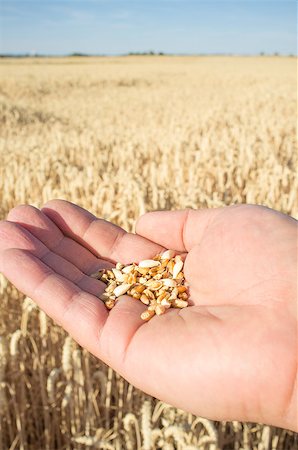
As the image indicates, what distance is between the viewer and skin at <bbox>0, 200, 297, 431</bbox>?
1428 millimetres

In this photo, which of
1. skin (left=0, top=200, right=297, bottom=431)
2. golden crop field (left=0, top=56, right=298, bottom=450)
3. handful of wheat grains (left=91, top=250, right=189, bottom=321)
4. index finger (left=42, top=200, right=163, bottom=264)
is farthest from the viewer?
index finger (left=42, top=200, right=163, bottom=264)

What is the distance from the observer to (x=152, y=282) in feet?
6.93

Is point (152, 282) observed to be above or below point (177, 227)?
below

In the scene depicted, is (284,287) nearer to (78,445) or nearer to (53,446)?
(78,445)

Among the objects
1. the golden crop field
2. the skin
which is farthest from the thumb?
the golden crop field

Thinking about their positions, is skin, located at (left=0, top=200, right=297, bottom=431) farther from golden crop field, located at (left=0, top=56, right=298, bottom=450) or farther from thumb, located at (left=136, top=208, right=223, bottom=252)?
golden crop field, located at (left=0, top=56, right=298, bottom=450)

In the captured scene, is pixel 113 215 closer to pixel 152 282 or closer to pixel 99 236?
pixel 99 236

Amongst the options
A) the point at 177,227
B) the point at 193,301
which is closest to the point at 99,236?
the point at 177,227

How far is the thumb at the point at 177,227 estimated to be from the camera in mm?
2174

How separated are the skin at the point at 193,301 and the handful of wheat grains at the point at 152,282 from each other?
0.15 ft

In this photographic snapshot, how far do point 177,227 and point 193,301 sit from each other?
0.42m

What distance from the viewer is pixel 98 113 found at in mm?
13070

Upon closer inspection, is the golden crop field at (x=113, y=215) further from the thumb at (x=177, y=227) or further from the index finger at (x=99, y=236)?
the thumb at (x=177, y=227)

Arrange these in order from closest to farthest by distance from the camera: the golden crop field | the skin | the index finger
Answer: the skin < the golden crop field < the index finger
